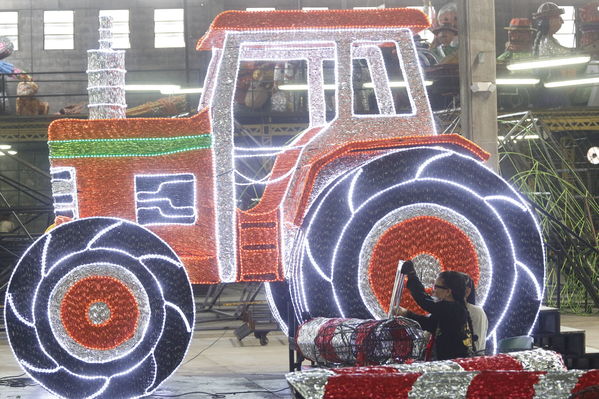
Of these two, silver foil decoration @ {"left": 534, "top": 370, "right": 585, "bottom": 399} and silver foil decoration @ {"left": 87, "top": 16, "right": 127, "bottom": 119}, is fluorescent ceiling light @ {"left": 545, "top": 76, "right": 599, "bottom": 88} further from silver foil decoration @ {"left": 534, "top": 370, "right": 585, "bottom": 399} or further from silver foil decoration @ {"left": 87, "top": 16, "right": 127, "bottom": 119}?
silver foil decoration @ {"left": 534, "top": 370, "right": 585, "bottom": 399}

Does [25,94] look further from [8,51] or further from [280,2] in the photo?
[280,2]

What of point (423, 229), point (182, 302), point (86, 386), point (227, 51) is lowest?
point (86, 386)

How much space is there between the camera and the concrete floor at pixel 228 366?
8562 mm

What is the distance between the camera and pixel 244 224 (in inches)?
301

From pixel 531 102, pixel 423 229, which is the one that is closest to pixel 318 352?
pixel 423 229

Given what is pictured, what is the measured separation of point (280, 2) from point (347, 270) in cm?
2363

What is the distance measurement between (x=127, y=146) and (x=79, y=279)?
1.03 m

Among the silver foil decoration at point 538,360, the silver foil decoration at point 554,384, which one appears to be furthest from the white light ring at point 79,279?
the silver foil decoration at point 554,384

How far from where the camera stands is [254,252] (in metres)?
7.63

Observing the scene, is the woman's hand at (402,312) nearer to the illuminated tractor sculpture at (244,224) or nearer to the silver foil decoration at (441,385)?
the illuminated tractor sculpture at (244,224)

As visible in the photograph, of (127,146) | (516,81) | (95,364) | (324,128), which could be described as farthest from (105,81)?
(516,81)

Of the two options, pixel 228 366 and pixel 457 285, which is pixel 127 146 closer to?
pixel 457 285

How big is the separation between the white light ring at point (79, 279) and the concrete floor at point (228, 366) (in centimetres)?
107

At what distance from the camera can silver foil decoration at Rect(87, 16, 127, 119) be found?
7844mm
